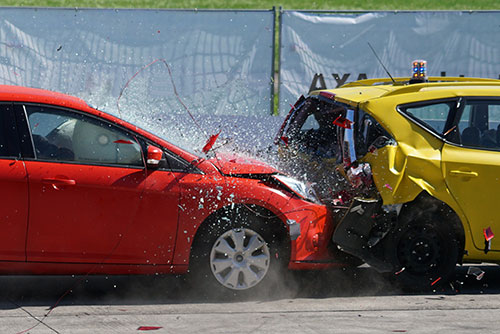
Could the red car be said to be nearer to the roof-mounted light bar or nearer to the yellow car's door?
the yellow car's door

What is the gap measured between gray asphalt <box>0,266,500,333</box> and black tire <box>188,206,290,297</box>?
0.14m

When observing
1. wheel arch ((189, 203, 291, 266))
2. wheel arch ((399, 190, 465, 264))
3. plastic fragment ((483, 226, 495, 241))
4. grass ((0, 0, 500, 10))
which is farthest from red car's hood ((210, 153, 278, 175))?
grass ((0, 0, 500, 10))

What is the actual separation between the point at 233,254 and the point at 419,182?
5.38 ft

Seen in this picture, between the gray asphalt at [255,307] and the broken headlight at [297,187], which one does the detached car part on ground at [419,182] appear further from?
the gray asphalt at [255,307]

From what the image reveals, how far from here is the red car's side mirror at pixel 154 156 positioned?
6805mm

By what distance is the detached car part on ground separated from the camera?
7168 millimetres

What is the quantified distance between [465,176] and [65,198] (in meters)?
3.22

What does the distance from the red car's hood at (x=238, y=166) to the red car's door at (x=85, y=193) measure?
649 mm

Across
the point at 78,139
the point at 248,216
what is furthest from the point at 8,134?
the point at 248,216

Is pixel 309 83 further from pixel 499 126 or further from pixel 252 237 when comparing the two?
pixel 252 237

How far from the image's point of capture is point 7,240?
6.61m

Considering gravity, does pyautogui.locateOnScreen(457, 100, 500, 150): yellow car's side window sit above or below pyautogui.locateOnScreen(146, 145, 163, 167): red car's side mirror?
above

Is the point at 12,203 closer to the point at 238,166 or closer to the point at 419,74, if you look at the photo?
the point at 238,166

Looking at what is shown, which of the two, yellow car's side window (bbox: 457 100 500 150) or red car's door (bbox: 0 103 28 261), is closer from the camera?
red car's door (bbox: 0 103 28 261)
